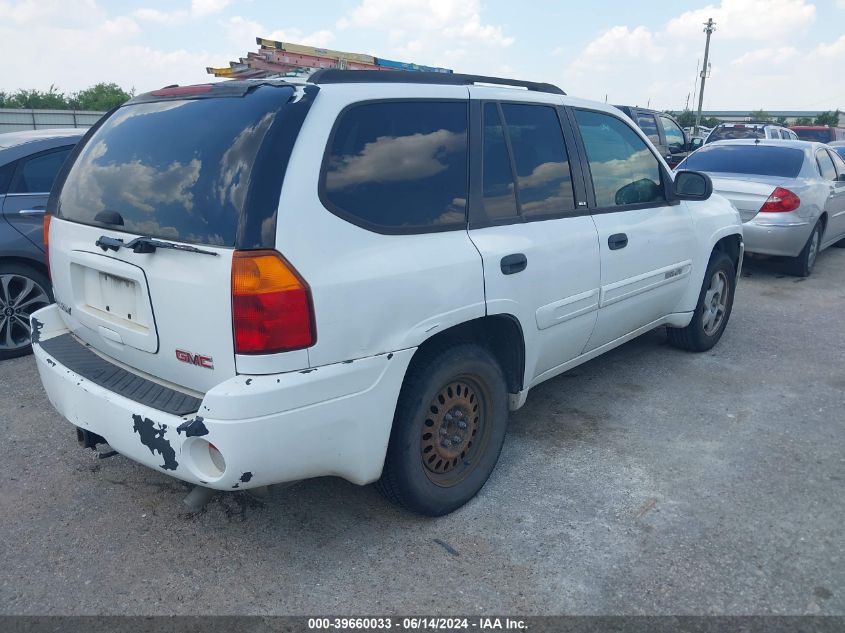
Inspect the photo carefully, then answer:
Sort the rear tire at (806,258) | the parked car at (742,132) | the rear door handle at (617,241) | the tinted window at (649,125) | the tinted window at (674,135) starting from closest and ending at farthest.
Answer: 1. the rear door handle at (617,241)
2. the rear tire at (806,258)
3. the tinted window at (649,125)
4. the parked car at (742,132)
5. the tinted window at (674,135)

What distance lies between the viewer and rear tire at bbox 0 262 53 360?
16.1ft

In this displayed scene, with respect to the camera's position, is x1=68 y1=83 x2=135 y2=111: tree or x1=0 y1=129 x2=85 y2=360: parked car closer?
x1=0 y1=129 x2=85 y2=360: parked car

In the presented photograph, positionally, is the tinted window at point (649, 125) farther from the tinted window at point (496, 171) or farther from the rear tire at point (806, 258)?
the tinted window at point (496, 171)

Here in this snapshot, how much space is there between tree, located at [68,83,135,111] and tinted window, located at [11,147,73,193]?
3554 centimetres

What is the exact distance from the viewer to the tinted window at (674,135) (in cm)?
1712

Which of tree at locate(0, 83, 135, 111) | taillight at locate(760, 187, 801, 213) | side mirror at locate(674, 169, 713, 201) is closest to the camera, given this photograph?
side mirror at locate(674, 169, 713, 201)

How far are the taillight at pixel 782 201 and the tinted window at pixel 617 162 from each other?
3913 mm

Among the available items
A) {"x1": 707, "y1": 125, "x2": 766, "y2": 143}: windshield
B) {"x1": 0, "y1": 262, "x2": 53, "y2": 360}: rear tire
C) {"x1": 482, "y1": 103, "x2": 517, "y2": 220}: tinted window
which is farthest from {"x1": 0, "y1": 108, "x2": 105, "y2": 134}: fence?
{"x1": 482, "y1": 103, "x2": 517, "y2": 220}: tinted window

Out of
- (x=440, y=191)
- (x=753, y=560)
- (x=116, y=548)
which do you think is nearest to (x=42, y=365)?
(x=116, y=548)

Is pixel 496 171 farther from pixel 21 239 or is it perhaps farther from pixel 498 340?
pixel 21 239

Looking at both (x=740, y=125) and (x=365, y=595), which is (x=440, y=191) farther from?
(x=740, y=125)

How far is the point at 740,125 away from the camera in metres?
16.4

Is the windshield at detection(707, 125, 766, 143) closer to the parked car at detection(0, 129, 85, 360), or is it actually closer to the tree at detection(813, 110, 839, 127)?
the parked car at detection(0, 129, 85, 360)

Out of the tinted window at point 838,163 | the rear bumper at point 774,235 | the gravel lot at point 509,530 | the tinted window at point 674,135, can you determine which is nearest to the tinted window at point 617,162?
the gravel lot at point 509,530
